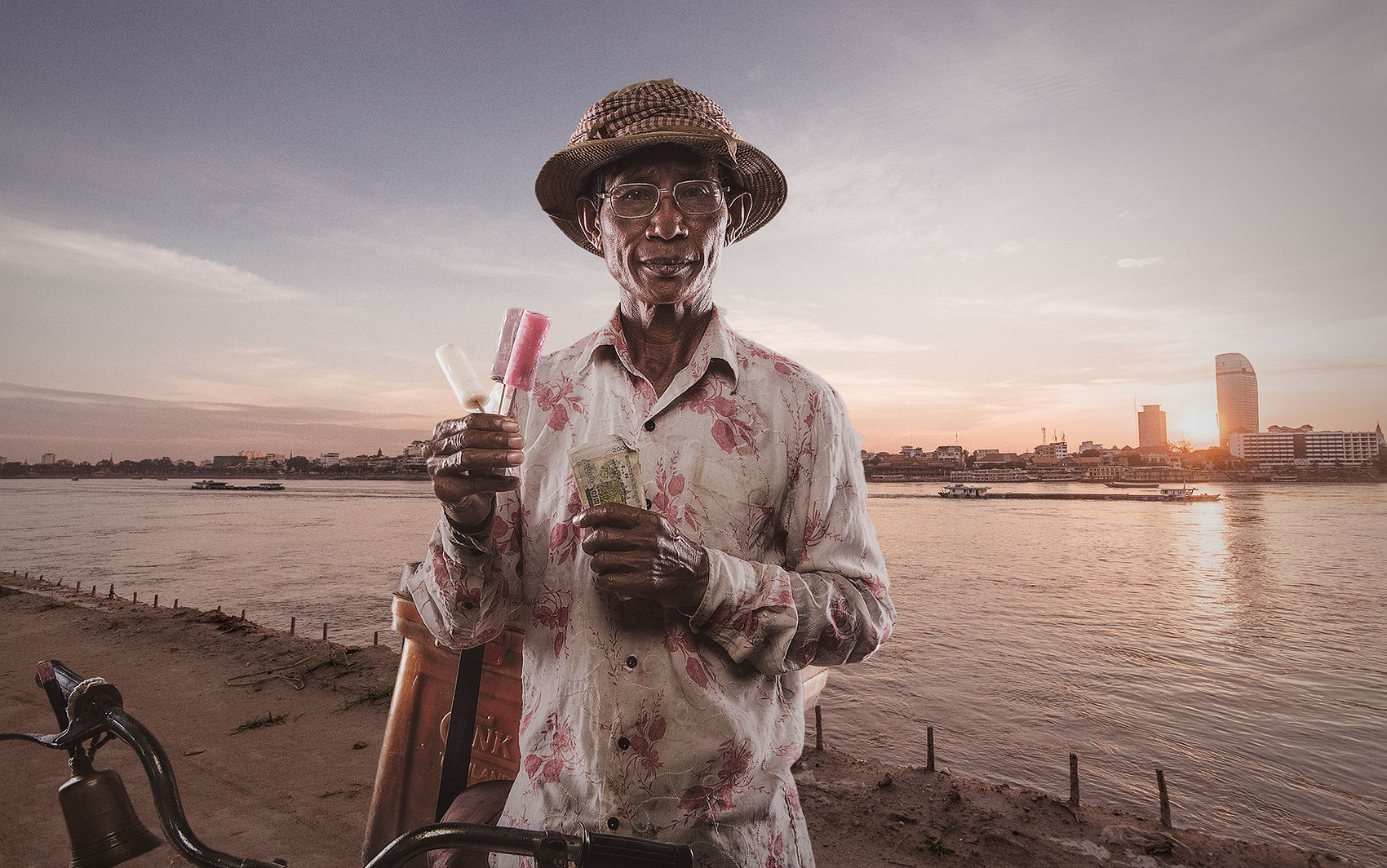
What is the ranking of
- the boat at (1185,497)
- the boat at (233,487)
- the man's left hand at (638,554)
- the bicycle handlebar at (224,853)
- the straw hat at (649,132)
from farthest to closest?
the boat at (233,487) < the boat at (1185,497) < the straw hat at (649,132) < the man's left hand at (638,554) < the bicycle handlebar at (224,853)

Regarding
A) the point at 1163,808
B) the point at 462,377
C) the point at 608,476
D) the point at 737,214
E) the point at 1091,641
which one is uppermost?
the point at 737,214

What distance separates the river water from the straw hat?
377 inches

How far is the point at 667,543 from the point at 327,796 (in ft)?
20.6

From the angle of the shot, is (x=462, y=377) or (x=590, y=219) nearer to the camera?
(x=462, y=377)

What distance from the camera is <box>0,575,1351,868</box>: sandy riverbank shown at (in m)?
5.20

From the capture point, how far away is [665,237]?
1533 mm

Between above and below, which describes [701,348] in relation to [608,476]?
above

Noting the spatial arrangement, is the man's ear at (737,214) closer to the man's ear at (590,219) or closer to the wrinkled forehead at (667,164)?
the wrinkled forehead at (667,164)

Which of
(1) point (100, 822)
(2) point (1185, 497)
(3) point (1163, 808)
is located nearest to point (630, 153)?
(1) point (100, 822)

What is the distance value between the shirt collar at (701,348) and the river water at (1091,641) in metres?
9.37

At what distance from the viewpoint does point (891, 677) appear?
14102 millimetres

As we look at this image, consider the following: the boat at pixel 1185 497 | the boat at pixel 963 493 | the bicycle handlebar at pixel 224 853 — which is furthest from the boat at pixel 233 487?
the boat at pixel 1185 497

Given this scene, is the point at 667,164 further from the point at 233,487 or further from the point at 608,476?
the point at 233,487

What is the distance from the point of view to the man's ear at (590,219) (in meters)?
1.77
